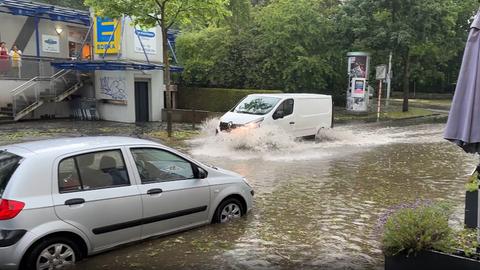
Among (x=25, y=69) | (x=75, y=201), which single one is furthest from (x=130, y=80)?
(x=75, y=201)

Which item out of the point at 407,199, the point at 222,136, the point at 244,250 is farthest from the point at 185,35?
the point at 244,250

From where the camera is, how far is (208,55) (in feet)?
94.1

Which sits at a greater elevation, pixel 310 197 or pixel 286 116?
pixel 286 116

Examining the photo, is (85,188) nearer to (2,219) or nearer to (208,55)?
(2,219)

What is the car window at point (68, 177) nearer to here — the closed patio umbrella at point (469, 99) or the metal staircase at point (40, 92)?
the closed patio umbrella at point (469, 99)

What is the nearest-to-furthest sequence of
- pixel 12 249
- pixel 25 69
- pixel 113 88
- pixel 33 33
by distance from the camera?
pixel 12 249 → pixel 25 69 → pixel 113 88 → pixel 33 33

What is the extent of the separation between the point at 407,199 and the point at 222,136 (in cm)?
734

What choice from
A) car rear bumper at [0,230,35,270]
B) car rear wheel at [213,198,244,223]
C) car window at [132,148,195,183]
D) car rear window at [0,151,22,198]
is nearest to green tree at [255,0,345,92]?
car rear wheel at [213,198,244,223]

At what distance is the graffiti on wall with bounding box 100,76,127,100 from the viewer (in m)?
24.3

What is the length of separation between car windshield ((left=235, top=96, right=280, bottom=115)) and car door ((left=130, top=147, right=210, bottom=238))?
940 centimetres

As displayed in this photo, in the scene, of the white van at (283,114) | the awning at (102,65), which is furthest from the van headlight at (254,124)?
the awning at (102,65)

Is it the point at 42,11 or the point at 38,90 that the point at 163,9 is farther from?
the point at 42,11

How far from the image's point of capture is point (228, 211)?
716cm

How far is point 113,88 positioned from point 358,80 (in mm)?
13270
